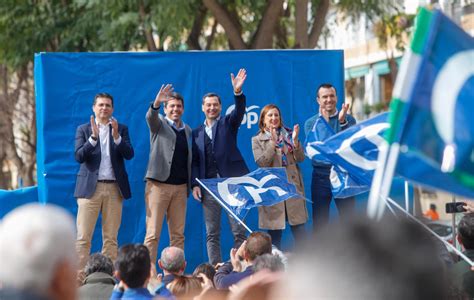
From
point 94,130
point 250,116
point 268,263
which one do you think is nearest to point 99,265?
point 268,263

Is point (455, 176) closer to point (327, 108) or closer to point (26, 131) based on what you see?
point (327, 108)

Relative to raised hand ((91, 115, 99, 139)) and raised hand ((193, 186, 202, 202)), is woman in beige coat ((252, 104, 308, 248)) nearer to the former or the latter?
raised hand ((193, 186, 202, 202))

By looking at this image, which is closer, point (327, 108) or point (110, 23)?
point (327, 108)

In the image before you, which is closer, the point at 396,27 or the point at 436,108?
the point at 436,108

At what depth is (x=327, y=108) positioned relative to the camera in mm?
10789

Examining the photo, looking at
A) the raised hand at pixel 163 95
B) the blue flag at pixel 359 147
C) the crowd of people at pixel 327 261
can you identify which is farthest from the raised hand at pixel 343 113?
the crowd of people at pixel 327 261

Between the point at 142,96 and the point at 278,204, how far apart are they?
6.65ft

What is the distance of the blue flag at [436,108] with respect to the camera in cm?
523

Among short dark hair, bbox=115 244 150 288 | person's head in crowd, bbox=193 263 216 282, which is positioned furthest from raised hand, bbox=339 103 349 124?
short dark hair, bbox=115 244 150 288

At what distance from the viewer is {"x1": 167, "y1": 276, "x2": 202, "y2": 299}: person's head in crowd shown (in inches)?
275

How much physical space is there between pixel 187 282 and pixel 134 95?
461 centimetres

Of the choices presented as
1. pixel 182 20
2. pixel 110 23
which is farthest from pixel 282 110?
pixel 110 23

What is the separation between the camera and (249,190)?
405 inches

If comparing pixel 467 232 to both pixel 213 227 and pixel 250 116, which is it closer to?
pixel 213 227
